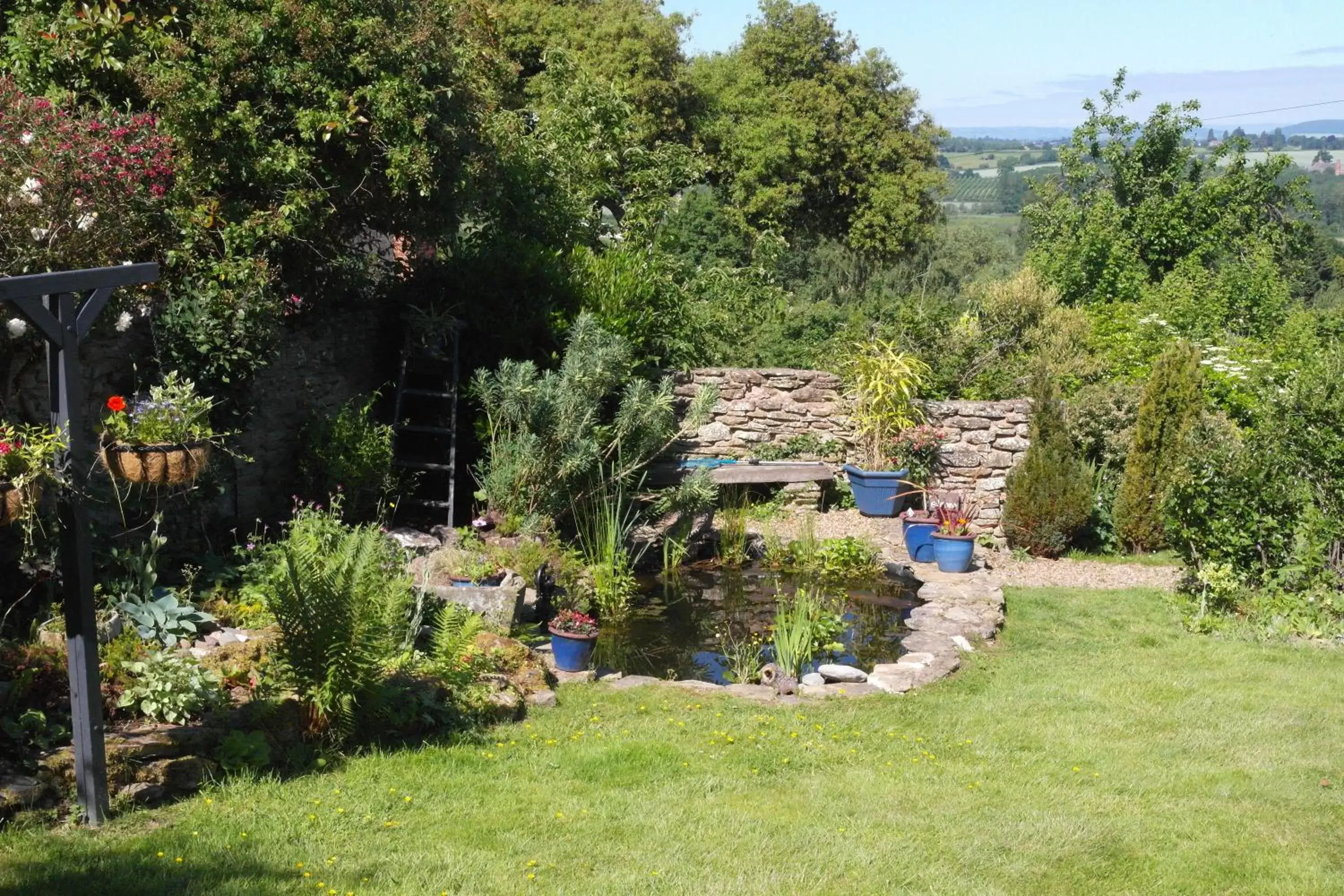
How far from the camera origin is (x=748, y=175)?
74.1ft

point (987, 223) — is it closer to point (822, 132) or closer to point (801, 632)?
point (822, 132)

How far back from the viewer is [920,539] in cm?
1059

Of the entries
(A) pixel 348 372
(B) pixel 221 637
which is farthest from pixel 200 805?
(A) pixel 348 372

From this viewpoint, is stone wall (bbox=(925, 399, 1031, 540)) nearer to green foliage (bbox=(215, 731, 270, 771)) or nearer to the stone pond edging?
the stone pond edging

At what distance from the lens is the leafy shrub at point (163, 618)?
246 inches

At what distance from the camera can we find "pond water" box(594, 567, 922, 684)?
8.14 meters

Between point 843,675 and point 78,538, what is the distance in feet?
14.7

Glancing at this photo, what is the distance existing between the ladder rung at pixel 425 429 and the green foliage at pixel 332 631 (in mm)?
4283

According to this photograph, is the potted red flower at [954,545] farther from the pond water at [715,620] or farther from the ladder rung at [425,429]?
the ladder rung at [425,429]

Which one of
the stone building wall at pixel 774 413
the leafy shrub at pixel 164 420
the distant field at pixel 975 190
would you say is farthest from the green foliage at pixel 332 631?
the distant field at pixel 975 190

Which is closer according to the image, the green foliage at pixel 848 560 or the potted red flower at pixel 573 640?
the potted red flower at pixel 573 640

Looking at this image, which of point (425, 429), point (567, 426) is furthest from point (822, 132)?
point (567, 426)

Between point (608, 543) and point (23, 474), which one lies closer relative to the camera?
point (23, 474)

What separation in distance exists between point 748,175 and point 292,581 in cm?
1832
